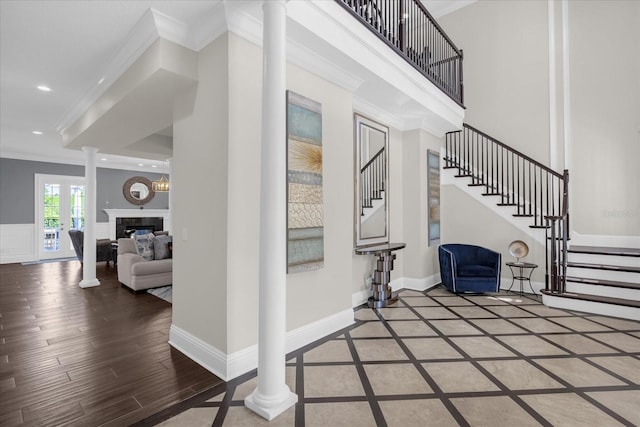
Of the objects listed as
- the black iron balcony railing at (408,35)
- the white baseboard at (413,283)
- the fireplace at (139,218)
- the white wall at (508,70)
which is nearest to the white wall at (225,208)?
the black iron balcony railing at (408,35)

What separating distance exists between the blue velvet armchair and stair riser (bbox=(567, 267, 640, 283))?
3.15ft

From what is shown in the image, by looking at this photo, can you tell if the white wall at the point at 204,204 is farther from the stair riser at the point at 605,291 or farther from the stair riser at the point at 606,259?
the stair riser at the point at 606,259

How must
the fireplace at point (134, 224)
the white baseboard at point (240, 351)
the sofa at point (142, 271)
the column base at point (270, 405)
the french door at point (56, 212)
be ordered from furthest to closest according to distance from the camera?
the fireplace at point (134, 224)
the french door at point (56, 212)
the sofa at point (142, 271)
the white baseboard at point (240, 351)
the column base at point (270, 405)

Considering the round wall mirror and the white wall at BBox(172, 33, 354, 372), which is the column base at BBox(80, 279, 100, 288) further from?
the round wall mirror

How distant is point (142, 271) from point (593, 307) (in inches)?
253

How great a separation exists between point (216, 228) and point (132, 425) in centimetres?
136

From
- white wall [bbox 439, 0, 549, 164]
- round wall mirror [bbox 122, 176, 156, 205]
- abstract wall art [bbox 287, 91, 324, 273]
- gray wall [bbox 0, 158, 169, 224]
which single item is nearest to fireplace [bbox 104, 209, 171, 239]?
gray wall [bbox 0, 158, 169, 224]

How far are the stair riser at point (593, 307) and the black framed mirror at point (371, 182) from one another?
7.66 feet

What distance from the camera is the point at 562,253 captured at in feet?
14.6

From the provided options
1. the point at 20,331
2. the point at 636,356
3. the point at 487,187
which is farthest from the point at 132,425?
the point at 487,187

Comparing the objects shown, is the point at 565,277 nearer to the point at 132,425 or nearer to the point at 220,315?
the point at 220,315

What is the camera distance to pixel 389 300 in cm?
429

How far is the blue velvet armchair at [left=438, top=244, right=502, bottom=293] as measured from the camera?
4699 mm

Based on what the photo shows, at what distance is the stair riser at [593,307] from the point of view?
12.2 feet
